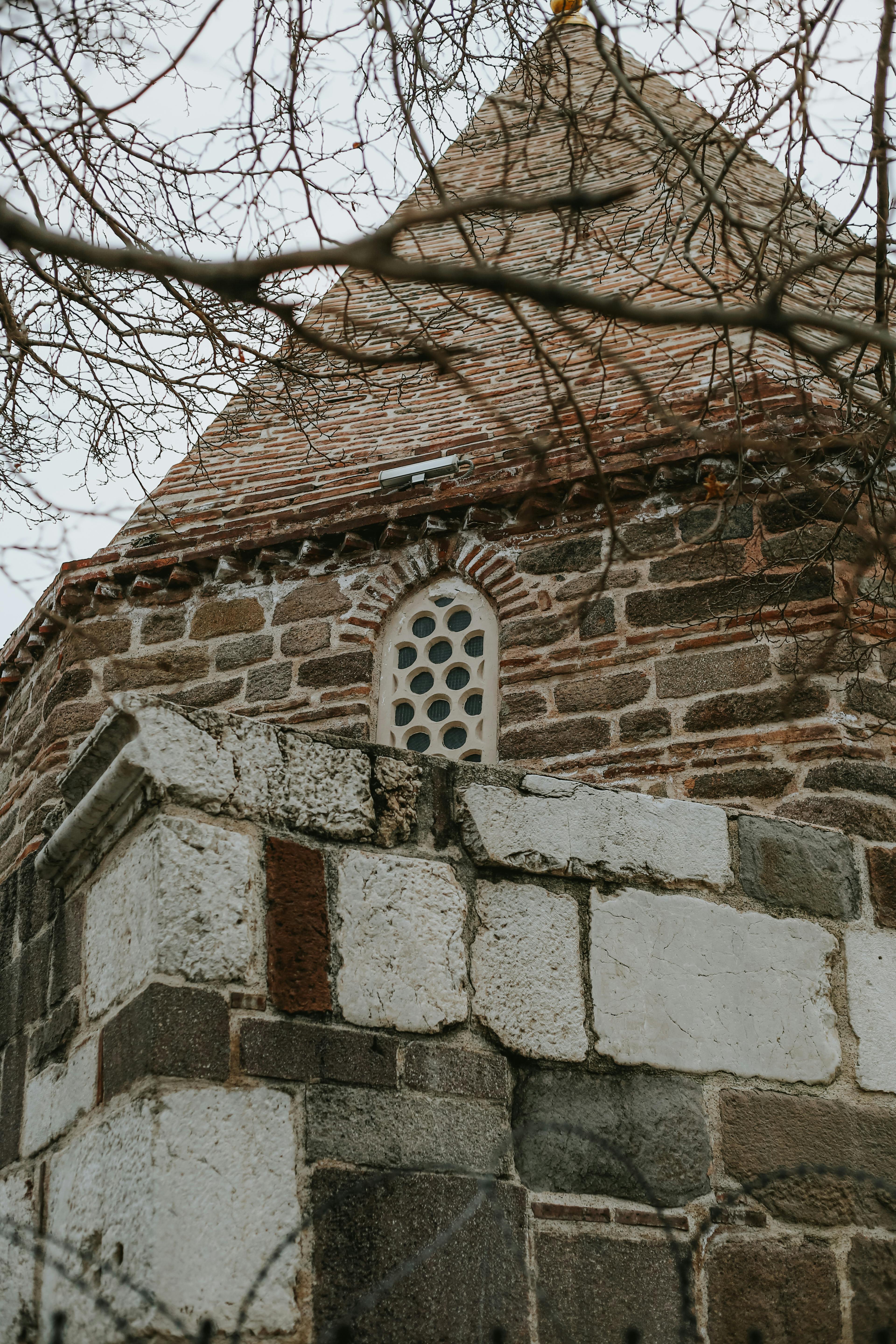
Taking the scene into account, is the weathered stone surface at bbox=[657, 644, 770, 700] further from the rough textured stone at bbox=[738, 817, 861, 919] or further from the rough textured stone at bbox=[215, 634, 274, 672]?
the rough textured stone at bbox=[738, 817, 861, 919]

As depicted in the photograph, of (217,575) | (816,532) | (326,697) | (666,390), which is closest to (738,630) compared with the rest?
(816,532)

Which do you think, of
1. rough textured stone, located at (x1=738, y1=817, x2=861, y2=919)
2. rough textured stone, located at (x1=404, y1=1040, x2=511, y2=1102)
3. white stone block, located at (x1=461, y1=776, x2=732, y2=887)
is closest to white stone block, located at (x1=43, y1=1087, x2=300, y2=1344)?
rough textured stone, located at (x1=404, y1=1040, x2=511, y2=1102)

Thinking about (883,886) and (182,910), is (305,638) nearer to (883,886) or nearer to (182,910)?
(883,886)

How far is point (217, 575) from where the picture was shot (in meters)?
6.78

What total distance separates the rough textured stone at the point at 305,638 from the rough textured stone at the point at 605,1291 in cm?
433

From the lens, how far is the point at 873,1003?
273cm

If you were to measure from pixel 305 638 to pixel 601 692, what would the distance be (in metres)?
1.60

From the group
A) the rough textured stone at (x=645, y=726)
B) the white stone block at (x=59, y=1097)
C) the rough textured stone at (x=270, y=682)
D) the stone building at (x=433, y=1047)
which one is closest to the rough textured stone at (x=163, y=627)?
the rough textured stone at (x=270, y=682)

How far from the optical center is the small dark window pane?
6246 millimetres

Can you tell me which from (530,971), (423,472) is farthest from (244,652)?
(530,971)

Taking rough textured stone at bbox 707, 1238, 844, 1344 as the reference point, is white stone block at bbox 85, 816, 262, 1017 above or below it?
above

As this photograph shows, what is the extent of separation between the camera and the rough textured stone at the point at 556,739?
568cm

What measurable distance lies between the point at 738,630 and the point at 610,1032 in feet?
10.9

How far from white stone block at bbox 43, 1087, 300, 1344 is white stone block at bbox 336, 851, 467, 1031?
0.86 feet
